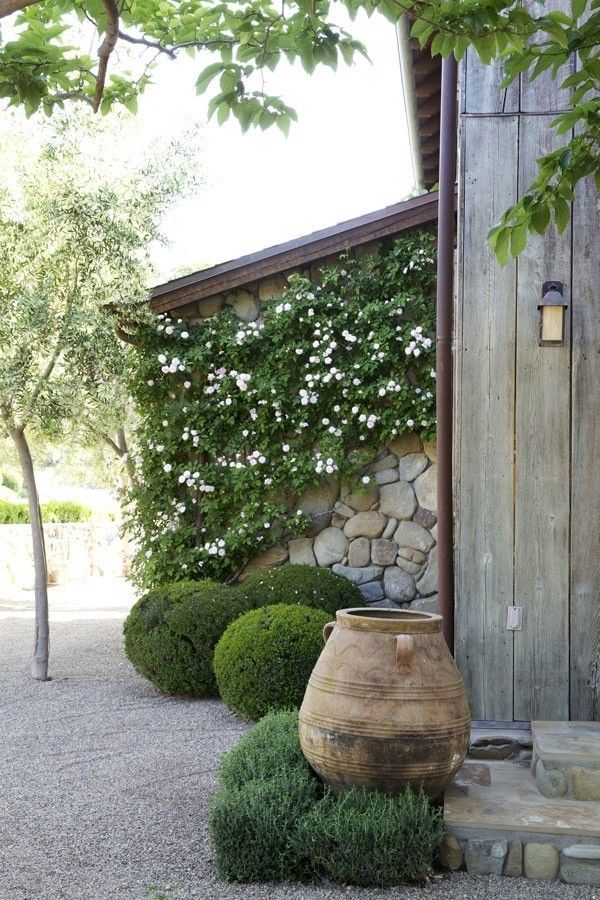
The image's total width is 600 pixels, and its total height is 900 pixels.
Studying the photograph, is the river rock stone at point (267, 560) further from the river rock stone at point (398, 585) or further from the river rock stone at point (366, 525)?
the river rock stone at point (398, 585)

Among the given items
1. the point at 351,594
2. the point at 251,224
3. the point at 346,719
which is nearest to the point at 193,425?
the point at 351,594

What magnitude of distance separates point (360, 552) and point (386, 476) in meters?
0.62

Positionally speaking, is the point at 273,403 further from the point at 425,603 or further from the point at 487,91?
the point at 487,91

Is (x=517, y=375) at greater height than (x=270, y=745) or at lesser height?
greater

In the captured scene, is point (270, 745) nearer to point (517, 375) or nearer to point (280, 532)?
point (517, 375)

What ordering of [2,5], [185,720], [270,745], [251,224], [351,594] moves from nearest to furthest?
[2,5], [270,745], [185,720], [351,594], [251,224]

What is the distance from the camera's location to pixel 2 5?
1721 millimetres

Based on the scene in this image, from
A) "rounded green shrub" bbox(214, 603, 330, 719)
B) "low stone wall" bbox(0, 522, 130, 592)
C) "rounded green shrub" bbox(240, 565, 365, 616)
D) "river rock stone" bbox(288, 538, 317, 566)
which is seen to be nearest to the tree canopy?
→ "rounded green shrub" bbox(214, 603, 330, 719)

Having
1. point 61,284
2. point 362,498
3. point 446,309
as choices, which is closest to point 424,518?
point 362,498

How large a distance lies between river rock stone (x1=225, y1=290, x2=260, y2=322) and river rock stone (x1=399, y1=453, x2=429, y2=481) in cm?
174

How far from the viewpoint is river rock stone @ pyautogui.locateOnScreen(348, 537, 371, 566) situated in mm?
7020

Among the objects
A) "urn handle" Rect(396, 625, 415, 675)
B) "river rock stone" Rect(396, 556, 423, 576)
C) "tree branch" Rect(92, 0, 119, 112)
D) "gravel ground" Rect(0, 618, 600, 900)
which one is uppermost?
"tree branch" Rect(92, 0, 119, 112)

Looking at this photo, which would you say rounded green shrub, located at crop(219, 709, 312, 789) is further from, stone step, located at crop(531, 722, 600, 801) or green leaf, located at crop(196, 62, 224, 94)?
green leaf, located at crop(196, 62, 224, 94)

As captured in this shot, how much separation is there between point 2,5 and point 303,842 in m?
2.66
